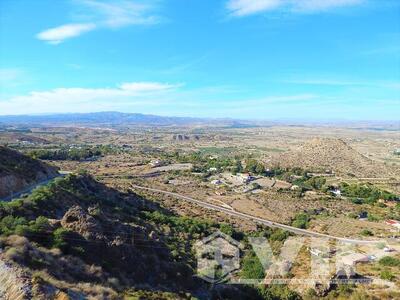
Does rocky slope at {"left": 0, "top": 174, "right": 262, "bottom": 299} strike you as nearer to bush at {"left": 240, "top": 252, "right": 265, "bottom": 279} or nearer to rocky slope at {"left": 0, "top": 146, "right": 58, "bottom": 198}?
rocky slope at {"left": 0, "top": 146, "right": 58, "bottom": 198}

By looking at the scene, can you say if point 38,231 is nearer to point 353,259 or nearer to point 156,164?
point 353,259

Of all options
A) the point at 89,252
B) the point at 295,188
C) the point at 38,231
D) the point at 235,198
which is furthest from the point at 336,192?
the point at 38,231

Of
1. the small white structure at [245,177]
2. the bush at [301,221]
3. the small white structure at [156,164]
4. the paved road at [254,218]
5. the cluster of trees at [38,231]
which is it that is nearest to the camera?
the cluster of trees at [38,231]

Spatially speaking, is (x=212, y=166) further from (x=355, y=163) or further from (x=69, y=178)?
(x=69, y=178)

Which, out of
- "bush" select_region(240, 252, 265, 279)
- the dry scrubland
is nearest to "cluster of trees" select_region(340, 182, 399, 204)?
the dry scrubland

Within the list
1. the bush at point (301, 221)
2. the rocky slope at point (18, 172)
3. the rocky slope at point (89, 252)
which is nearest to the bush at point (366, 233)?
the bush at point (301, 221)

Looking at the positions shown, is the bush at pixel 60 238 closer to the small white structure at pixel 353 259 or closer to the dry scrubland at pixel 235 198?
the dry scrubland at pixel 235 198
